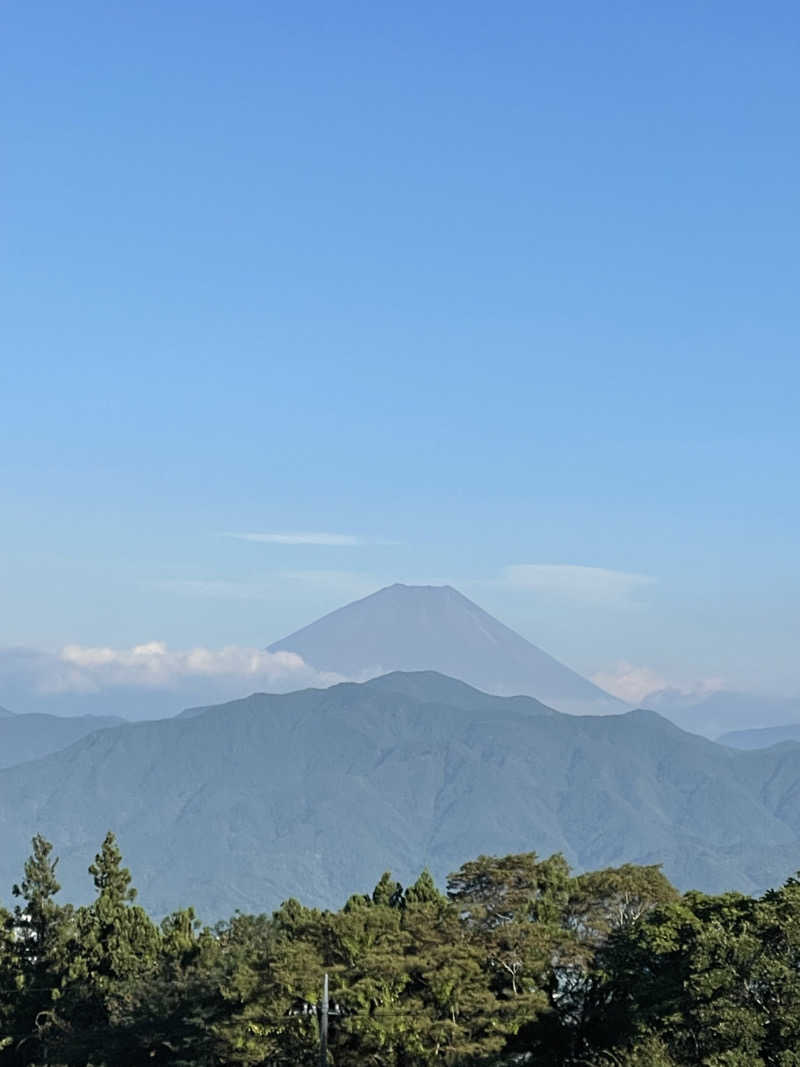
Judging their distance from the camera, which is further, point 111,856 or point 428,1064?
point 111,856

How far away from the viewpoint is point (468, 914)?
52.9m

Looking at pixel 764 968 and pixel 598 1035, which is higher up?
pixel 764 968

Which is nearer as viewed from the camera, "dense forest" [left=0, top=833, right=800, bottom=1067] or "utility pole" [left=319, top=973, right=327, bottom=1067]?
"dense forest" [left=0, top=833, right=800, bottom=1067]

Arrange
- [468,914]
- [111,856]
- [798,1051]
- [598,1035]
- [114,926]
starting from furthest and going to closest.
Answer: [111,856] → [114,926] → [468,914] → [598,1035] → [798,1051]

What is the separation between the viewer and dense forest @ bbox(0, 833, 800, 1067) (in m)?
41.8

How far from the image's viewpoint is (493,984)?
49625 millimetres

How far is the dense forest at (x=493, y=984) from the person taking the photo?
41812 mm

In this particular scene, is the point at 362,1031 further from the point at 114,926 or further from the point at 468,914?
the point at 114,926

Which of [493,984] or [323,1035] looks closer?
[323,1035]

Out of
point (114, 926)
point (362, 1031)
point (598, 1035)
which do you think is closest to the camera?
point (362, 1031)

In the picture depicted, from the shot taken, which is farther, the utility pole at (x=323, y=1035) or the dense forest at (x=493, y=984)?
the utility pole at (x=323, y=1035)

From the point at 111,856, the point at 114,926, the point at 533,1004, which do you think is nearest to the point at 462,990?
the point at 533,1004

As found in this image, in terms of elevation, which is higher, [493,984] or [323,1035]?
[493,984]

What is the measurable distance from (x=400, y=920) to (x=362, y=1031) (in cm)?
587
